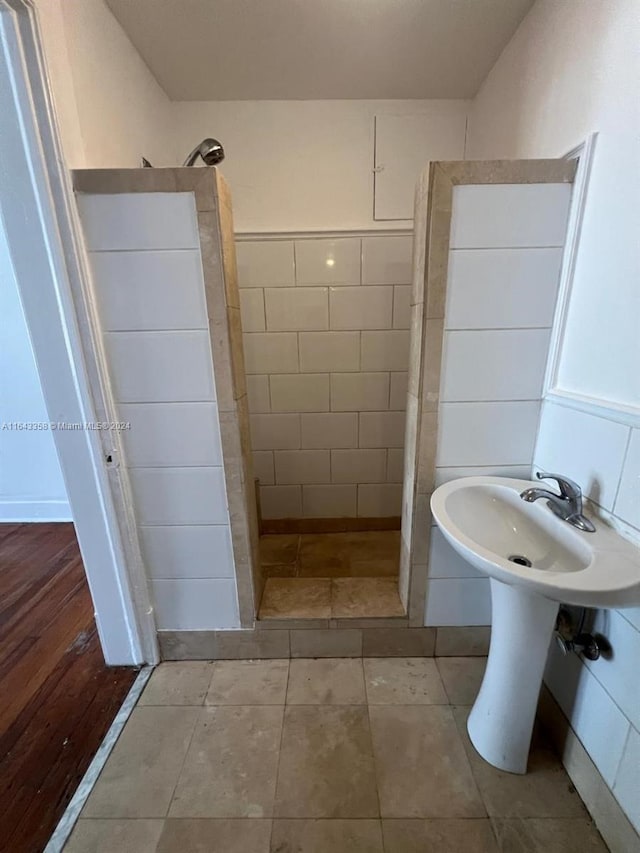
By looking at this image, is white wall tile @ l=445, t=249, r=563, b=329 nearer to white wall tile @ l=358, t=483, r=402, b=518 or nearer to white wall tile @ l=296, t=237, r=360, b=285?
white wall tile @ l=296, t=237, r=360, b=285

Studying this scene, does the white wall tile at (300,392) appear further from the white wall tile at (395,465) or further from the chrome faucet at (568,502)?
the chrome faucet at (568,502)

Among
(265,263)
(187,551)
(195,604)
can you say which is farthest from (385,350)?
(195,604)

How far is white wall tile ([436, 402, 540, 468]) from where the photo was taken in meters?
1.14

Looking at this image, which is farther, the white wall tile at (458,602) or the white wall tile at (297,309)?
the white wall tile at (297,309)

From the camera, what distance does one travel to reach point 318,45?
1.29 meters

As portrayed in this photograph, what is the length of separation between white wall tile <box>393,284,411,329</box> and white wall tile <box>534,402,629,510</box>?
0.86m

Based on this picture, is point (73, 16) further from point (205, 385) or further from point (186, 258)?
point (205, 385)

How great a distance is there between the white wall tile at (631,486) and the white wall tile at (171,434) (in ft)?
3.65

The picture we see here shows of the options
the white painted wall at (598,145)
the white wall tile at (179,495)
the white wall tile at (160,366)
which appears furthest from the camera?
the white wall tile at (179,495)

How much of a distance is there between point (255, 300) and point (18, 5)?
1079 mm

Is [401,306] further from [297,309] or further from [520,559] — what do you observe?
[520,559]

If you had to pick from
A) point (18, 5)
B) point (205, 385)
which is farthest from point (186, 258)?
point (18, 5)

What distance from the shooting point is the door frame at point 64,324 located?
855mm

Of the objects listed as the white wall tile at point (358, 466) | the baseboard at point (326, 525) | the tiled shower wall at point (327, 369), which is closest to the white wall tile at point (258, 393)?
the tiled shower wall at point (327, 369)
